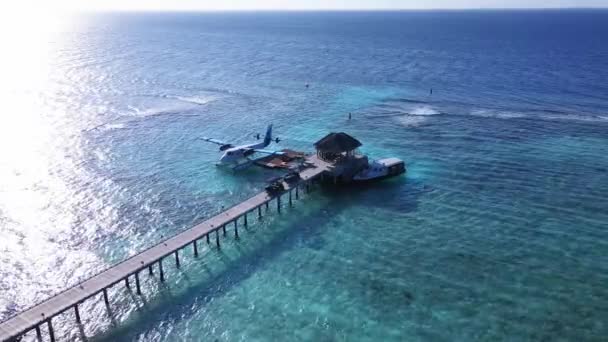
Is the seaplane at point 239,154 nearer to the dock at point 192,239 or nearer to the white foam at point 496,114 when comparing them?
Answer: the dock at point 192,239

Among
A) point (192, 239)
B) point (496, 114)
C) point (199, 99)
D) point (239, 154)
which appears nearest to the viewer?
point (192, 239)

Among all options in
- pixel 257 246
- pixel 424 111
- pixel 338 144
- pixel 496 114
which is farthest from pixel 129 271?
pixel 496 114

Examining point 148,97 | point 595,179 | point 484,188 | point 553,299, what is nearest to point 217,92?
point 148,97

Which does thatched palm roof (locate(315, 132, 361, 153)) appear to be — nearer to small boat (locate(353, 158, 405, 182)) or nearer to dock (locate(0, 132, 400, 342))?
dock (locate(0, 132, 400, 342))

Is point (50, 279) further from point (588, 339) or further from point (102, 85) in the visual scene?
point (102, 85)

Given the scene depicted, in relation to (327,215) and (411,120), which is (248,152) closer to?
(327,215)

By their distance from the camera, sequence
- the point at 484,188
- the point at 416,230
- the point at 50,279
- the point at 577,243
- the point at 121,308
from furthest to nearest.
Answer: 1. the point at 484,188
2. the point at 416,230
3. the point at 577,243
4. the point at 50,279
5. the point at 121,308
